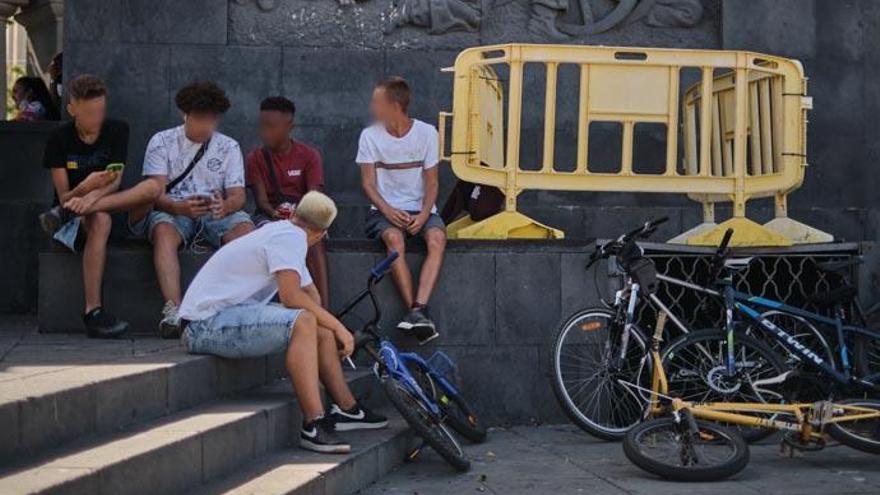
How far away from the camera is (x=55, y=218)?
32.0 ft

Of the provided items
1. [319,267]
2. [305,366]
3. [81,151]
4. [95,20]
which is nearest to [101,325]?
[81,151]

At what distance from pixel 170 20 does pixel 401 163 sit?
9.40ft

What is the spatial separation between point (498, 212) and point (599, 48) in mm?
1339

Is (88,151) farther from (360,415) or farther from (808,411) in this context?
(808,411)

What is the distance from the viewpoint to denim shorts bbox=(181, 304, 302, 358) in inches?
316

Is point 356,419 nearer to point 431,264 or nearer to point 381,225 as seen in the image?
point 431,264

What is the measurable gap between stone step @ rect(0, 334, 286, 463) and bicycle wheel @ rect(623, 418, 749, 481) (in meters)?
2.12

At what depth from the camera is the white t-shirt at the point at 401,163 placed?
10.4 m

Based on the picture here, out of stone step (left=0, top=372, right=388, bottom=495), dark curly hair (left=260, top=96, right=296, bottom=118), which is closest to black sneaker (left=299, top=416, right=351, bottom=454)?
stone step (left=0, top=372, right=388, bottom=495)

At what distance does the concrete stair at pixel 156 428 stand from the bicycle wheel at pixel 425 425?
0.25 metres

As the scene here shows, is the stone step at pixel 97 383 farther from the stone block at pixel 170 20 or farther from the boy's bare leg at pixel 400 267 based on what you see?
the stone block at pixel 170 20

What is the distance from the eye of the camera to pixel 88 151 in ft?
32.8

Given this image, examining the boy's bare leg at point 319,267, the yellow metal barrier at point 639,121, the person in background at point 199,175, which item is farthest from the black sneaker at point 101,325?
→ the yellow metal barrier at point 639,121

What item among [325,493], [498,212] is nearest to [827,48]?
[498,212]
